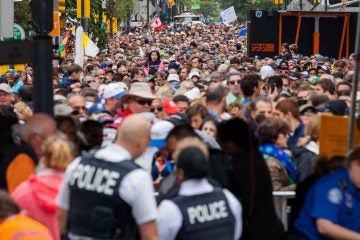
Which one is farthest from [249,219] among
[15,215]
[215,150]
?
[15,215]

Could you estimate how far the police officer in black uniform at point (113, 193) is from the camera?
7570mm

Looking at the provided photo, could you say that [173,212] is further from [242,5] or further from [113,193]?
[242,5]

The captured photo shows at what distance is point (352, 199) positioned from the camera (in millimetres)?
8148

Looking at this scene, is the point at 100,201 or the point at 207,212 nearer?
the point at 100,201

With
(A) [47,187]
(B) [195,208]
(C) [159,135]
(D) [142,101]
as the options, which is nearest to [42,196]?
(A) [47,187]

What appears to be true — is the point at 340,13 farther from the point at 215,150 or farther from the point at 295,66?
the point at 215,150

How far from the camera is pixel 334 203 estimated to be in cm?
809

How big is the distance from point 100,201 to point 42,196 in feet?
2.35

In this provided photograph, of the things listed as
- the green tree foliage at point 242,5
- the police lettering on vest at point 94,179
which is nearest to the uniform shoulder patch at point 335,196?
the police lettering on vest at point 94,179

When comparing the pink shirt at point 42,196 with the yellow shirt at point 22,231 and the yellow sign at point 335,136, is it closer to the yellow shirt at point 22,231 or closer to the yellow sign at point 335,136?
the yellow shirt at point 22,231

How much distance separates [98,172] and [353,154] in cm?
165

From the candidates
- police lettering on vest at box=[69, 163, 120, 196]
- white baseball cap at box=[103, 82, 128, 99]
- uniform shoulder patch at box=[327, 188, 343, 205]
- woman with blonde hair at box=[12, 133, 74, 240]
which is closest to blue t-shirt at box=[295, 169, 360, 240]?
uniform shoulder patch at box=[327, 188, 343, 205]

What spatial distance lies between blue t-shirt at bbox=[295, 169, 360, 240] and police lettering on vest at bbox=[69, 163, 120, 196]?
141 centimetres

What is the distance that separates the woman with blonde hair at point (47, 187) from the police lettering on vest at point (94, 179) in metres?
0.45
